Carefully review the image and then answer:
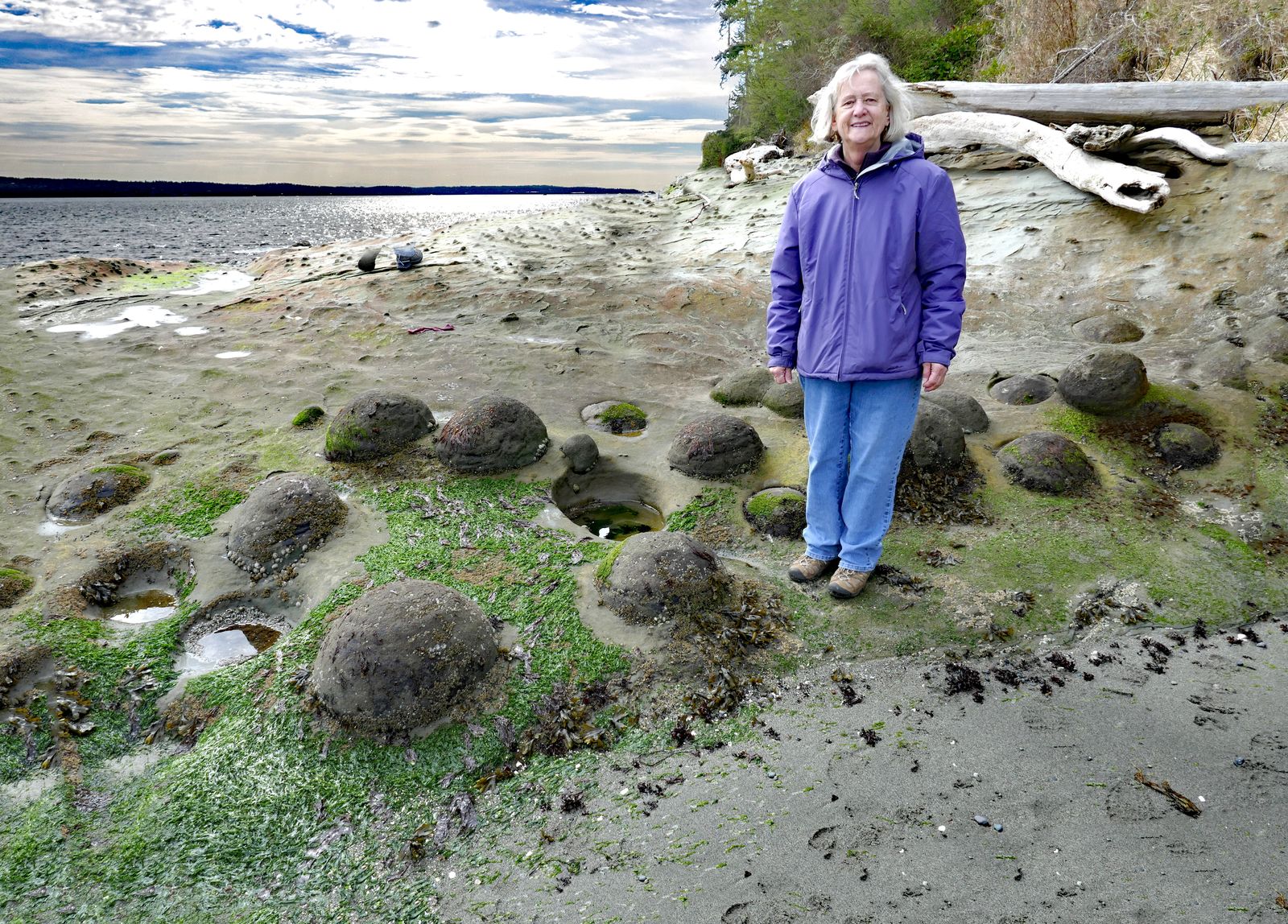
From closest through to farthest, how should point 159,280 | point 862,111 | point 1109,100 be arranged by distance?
point 862,111, point 1109,100, point 159,280

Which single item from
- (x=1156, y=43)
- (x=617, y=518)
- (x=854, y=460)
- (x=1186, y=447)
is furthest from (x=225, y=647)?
(x=1156, y=43)

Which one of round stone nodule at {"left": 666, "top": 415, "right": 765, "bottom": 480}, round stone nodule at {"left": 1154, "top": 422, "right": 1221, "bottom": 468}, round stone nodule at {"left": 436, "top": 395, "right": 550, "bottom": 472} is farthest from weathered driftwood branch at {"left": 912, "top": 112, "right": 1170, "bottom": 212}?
round stone nodule at {"left": 436, "top": 395, "right": 550, "bottom": 472}

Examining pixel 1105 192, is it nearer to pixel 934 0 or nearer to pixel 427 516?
pixel 427 516

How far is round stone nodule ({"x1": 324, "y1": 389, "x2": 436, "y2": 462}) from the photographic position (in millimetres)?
5340

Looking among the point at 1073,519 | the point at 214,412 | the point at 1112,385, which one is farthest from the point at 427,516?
the point at 1112,385

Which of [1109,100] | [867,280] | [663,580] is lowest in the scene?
[663,580]

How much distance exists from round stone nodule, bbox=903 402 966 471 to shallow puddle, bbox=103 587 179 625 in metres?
4.54

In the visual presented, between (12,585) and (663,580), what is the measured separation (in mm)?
3522

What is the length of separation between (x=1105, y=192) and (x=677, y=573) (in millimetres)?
7660

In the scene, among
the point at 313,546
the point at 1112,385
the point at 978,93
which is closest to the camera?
the point at 313,546

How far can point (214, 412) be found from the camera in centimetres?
648

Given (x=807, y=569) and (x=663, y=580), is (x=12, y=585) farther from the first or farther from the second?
(x=807, y=569)

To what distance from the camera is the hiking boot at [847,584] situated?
378cm

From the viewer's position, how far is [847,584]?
12.4 ft
